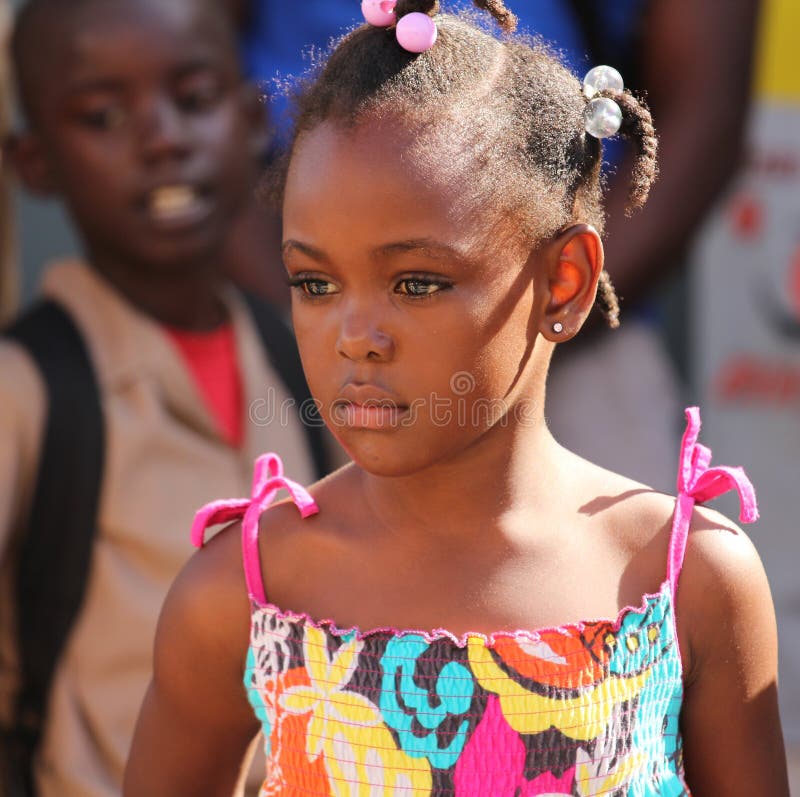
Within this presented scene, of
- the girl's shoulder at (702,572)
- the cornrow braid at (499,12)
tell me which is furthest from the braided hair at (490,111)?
the girl's shoulder at (702,572)

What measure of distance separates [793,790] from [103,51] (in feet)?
8.93

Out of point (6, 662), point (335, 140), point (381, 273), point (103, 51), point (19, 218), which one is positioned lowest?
point (6, 662)

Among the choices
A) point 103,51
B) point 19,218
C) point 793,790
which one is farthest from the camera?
point 19,218

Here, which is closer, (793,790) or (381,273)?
(381,273)

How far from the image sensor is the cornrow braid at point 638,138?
1757 mm

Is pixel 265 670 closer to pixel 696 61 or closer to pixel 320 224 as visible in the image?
pixel 320 224

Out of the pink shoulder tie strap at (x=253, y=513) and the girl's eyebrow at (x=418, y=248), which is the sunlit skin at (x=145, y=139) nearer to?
the pink shoulder tie strap at (x=253, y=513)

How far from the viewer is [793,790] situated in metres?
3.85

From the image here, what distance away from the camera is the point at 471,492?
1.77 m

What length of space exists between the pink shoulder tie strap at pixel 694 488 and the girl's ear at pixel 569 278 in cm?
22

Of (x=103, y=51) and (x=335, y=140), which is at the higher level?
(x=103, y=51)

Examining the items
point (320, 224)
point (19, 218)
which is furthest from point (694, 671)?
point (19, 218)

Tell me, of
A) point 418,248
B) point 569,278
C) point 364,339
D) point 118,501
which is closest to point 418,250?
point 418,248

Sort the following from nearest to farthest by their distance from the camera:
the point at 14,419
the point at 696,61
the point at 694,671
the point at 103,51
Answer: the point at 694,671 < the point at 14,419 < the point at 103,51 < the point at 696,61
